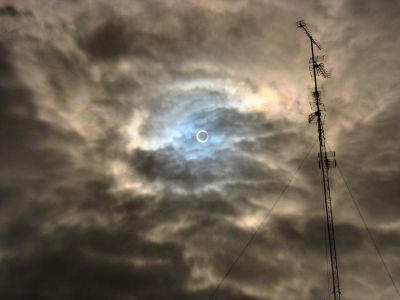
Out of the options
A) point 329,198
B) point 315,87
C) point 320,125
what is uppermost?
point 315,87

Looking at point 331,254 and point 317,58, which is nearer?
point 331,254

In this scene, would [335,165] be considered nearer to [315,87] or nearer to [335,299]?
[315,87]

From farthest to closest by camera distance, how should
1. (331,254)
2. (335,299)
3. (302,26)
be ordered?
(302,26) < (331,254) < (335,299)

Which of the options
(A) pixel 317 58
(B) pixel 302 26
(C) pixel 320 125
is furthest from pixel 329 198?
(B) pixel 302 26

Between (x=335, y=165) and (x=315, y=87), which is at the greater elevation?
(x=315, y=87)

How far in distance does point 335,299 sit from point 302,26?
894 inches

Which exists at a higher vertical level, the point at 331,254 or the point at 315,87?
the point at 315,87

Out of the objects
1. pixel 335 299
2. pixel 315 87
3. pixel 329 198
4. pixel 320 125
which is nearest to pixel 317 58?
pixel 315 87

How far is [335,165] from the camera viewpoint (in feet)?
126

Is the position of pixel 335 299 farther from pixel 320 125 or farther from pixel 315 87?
pixel 315 87

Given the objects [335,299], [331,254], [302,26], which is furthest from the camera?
[302,26]

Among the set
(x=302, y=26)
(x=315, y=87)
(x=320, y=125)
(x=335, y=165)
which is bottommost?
(x=335, y=165)

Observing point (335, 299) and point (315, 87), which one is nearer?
point (335, 299)

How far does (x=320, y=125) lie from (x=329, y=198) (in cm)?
652
